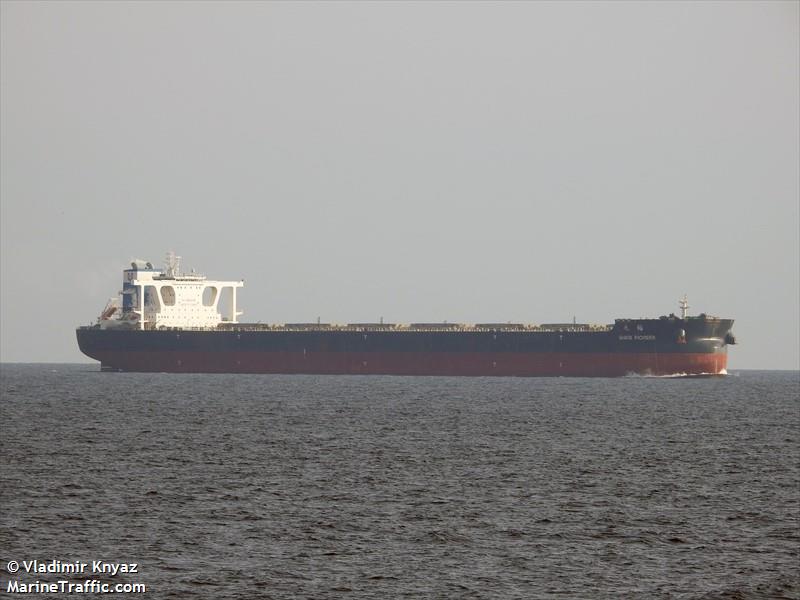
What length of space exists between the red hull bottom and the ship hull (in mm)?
69

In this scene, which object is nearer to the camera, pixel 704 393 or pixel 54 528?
pixel 54 528

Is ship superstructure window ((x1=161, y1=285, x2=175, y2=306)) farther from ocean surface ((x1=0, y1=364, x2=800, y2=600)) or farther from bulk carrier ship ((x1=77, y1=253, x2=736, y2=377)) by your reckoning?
ocean surface ((x1=0, y1=364, x2=800, y2=600))

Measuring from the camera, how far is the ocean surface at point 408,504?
2127cm

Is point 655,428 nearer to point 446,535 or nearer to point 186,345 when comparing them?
point 446,535

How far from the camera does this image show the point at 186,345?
314 ft

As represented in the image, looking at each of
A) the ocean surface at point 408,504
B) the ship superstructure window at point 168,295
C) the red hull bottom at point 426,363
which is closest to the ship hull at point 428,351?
the red hull bottom at point 426,363

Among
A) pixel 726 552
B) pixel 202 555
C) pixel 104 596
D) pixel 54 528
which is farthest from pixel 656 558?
pixel 54 528

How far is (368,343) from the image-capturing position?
90062 millimetres

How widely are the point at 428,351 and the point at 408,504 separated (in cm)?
6047

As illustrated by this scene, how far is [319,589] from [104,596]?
11.3 ft

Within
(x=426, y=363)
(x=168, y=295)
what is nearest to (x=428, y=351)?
(x=426, y=363)

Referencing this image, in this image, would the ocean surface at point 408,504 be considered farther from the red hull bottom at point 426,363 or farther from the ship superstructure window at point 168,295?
the ship superstructure window at point 168,295

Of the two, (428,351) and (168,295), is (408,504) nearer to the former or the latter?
(428,351)

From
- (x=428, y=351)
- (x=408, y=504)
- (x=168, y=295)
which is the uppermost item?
(x=168, y=295)
